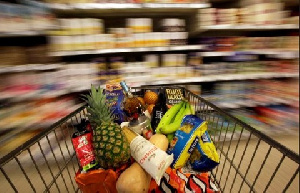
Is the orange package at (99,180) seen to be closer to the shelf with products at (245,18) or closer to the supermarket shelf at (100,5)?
the supermarket shelf at (100,5)

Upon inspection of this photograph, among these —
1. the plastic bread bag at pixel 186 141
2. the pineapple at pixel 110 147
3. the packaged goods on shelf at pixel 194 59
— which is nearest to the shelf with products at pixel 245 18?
the packaged goods on shelf at pixel 194 59

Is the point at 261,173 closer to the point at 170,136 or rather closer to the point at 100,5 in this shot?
the point at 170,136

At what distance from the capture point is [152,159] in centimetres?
65

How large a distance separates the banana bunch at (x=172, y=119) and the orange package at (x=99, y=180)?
304 millimetres

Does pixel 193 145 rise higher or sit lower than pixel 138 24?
lower

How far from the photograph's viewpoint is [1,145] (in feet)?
3.94

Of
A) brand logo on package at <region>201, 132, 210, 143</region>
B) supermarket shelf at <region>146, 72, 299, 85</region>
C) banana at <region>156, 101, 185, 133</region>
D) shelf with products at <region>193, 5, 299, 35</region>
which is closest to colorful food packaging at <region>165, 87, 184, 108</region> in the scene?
banana at <region>156, 101, 185, 133</region>

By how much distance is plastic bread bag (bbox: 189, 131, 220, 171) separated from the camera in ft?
2.51

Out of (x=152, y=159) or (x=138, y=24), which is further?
(x=138, y=24)

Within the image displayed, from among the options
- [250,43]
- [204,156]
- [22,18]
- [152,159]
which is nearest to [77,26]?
[22,18]

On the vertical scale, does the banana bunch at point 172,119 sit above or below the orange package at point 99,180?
above

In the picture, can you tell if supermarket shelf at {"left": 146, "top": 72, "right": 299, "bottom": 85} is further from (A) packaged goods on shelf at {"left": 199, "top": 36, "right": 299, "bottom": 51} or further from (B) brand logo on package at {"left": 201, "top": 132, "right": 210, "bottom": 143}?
(B) brand logo on package at {"left": 201, "top": 132, "right": 210, "bottom": 143}

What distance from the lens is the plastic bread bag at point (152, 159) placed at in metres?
0.63

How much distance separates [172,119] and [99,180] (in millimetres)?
510
